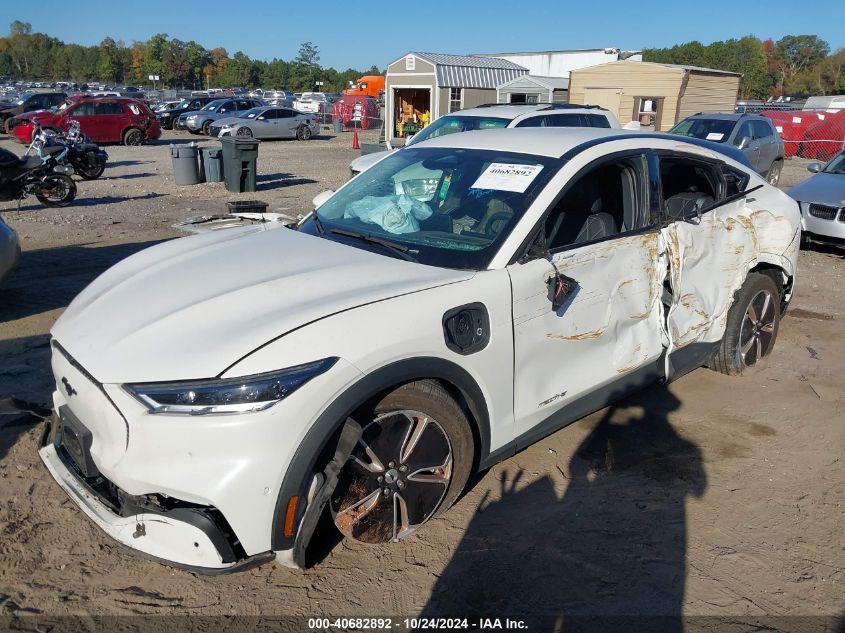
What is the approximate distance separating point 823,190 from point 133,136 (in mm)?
21677

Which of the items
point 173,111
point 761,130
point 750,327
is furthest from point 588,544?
point 173,111

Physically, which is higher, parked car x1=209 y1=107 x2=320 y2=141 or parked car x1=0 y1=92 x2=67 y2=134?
parked car x1=0 y1=92 x2=67 y2=134

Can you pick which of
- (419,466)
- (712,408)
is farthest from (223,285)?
(712,408)

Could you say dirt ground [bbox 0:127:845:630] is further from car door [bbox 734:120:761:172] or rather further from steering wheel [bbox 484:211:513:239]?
car door [bbox 734:120:761:172]

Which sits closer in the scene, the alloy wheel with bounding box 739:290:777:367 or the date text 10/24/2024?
the date text 10/24/2024

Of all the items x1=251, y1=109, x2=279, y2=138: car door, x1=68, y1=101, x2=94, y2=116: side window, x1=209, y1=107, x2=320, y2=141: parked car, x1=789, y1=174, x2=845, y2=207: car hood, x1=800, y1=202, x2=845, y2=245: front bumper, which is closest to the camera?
x1=800, y1=202, x2=845, y2=245: front bumper

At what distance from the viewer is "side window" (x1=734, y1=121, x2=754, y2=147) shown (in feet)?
49.0

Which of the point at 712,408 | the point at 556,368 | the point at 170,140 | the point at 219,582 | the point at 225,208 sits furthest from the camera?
the point at 170,140

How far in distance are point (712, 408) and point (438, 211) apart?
7.88 ft

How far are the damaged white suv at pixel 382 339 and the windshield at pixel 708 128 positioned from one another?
12.0 metres

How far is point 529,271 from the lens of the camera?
3.13 meters

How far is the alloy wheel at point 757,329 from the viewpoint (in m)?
4.86

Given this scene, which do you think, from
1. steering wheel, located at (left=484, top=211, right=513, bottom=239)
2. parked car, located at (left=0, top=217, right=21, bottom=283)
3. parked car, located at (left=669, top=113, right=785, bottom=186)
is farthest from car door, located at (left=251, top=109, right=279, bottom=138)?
steering wheel, located at (left=484, top=211, right=513, bottom=239)

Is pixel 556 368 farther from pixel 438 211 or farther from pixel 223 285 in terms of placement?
pixel 223 285
